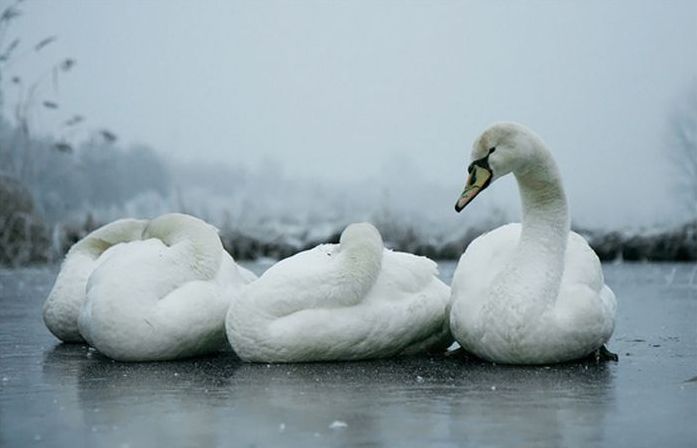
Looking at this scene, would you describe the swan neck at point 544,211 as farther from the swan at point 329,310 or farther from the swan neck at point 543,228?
the swan at point 329,310

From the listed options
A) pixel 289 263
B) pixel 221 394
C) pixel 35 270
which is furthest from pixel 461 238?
pixel 221 394

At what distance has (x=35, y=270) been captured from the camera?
17.0 meters

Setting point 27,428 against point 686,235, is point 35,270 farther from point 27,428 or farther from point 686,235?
point 27,428

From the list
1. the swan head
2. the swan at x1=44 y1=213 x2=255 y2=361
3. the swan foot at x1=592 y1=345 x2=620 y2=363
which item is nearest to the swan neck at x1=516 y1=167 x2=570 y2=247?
the swan head

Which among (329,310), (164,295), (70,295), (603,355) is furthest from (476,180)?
(70,295)

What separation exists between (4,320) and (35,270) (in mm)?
7959

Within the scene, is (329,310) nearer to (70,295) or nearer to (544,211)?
(544,211)

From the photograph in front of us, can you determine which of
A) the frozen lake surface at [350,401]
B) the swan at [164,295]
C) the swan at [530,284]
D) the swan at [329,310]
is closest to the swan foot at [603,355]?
the swan at [530,284]

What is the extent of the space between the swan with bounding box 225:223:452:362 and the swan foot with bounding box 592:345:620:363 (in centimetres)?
102

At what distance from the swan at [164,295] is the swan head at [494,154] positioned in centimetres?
173

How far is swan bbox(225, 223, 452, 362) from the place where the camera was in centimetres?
627

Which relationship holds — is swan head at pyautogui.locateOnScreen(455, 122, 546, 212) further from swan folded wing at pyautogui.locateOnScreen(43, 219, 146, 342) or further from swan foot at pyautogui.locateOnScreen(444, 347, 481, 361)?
swan folded wing at pyautogui.locateOnScreen(43, 219, 146, 342)

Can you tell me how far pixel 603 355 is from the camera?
650 cm

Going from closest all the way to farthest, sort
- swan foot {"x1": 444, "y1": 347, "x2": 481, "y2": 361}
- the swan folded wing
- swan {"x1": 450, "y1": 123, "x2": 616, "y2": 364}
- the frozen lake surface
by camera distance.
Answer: the frozen lake surface < swan {"x1": 450, "y1": 123, "x2": 616, "y2": 364} < swan foot {"x1": 444, "y1": 347, "x2": 481, "y2": 361} < the swan folded wing
